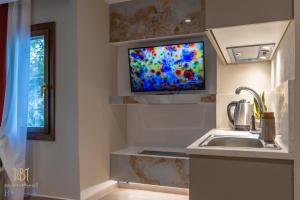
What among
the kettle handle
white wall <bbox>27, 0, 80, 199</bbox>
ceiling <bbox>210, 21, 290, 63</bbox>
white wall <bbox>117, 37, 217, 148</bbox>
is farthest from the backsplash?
ceiling <bbox>210, 21, 290, 63</bbox>

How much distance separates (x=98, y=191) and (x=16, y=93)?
1456 mm

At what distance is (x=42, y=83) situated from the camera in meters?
2.83

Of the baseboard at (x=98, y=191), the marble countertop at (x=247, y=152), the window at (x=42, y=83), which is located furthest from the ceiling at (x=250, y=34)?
the baseboard at (x=98, y=191)

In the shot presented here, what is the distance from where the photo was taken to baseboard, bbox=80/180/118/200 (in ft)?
8.96

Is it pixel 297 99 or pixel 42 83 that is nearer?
pixel 297 99

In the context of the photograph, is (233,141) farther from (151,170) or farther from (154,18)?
(154,18)

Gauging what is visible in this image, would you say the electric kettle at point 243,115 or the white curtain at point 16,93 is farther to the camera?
the white curtain at point 16,93

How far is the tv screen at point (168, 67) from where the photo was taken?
2959 millimetres

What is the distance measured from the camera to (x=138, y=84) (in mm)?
3271

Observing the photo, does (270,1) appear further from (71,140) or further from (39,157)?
(39,157)

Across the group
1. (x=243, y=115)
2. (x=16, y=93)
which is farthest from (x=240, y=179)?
(x=16, y=93)

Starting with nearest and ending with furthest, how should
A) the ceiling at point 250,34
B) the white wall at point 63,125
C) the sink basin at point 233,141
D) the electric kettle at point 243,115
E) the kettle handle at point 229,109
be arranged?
the ceiling at point 250,34, the sink basin at point 233,141, the electric kettle at point 243,115, the kettle handle at point 229,109, the white wall at point 63,125

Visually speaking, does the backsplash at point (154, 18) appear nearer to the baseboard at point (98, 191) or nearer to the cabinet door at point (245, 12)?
the cabinet door at point (245, 12)

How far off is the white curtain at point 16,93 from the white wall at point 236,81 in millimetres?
2107
